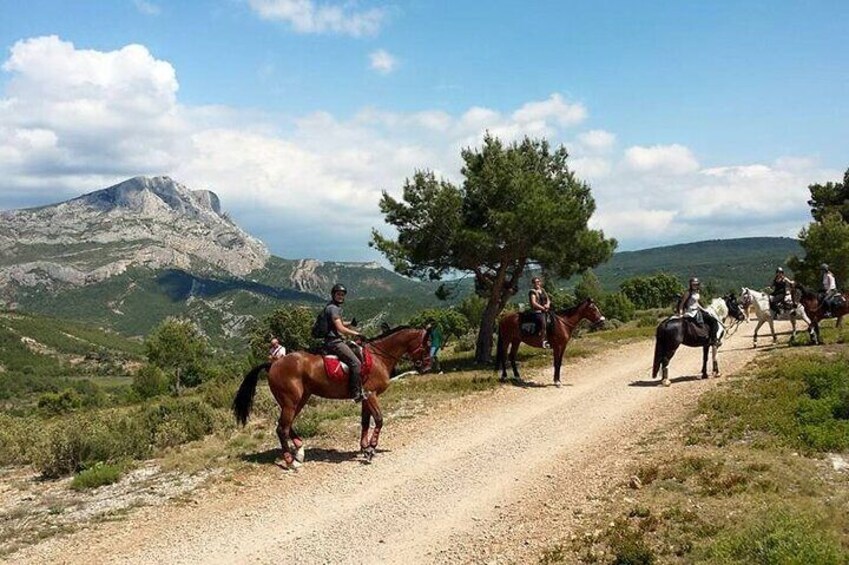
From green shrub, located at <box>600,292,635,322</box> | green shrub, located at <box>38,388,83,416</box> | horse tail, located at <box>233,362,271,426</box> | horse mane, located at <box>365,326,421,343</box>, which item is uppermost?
horse mane, located at <box>365,326,421,343</box>

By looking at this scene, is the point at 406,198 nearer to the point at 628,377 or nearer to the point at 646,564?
the point at 628,377

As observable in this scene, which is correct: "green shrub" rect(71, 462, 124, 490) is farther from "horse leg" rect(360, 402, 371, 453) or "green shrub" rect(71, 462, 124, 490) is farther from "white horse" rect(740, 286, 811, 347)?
"white horse" rect(740, 286, 811, 347)

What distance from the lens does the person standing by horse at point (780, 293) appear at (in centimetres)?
2467

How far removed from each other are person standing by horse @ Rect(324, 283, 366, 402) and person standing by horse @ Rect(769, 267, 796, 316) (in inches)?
779

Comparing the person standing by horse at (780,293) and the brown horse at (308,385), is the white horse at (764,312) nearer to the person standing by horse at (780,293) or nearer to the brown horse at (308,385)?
the person standing by horse at (780,293)

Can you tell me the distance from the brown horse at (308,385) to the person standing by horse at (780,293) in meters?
18.2

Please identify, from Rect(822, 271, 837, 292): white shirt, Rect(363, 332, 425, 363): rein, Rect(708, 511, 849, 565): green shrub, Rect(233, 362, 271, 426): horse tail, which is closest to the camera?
Rect(708, 511, 849, 565): green shrub

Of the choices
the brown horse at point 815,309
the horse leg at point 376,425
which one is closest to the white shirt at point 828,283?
the brown horse at point 815,309

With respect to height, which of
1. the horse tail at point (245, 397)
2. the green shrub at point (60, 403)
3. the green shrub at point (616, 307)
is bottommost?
the green shrub at point (60, 403)

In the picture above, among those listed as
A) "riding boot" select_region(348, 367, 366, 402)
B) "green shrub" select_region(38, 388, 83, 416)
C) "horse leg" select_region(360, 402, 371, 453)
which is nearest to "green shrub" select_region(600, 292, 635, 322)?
"green shrub" select_region(38, 388, 83, 416)

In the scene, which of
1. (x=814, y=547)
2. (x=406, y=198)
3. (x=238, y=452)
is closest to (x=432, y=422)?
(x=238, y=452)

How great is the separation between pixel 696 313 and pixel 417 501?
13.0 m

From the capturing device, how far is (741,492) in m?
9.27

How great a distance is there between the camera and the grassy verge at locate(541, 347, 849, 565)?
24.1ft
